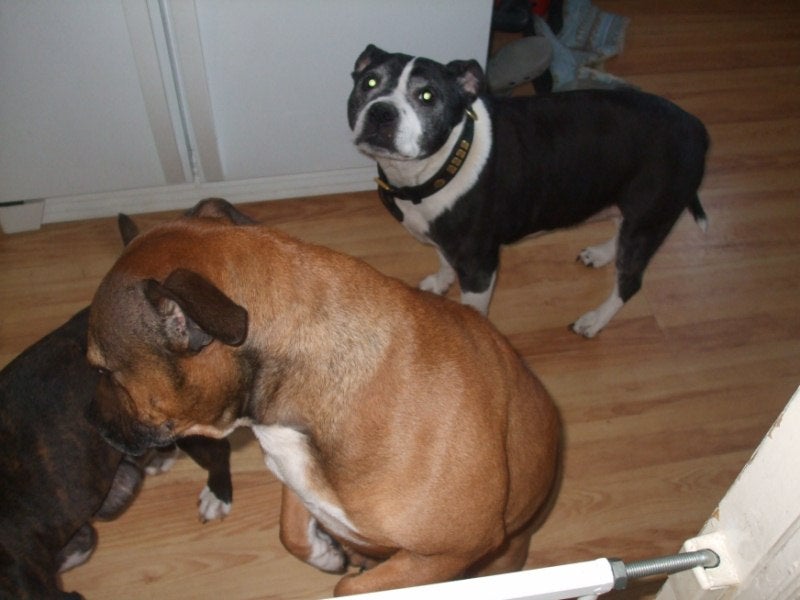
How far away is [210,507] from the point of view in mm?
2543

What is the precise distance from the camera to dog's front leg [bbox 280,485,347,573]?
2041 millimetres

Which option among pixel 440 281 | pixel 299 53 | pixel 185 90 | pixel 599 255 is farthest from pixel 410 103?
pixel 599 255

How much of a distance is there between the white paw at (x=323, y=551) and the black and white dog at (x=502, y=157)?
107 centimetres

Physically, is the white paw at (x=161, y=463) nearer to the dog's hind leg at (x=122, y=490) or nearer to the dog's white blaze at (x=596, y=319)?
the dog's hind leg at (x=122, y=490)

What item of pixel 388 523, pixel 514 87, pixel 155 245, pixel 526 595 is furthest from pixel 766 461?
pixel 514 87

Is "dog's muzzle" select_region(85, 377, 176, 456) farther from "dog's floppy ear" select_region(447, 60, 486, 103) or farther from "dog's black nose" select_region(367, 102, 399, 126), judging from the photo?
"dog's floppy ear" select_region(447, 60, 486, 103)

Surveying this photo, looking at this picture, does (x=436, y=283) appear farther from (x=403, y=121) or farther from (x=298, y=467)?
(x=298, y=467)

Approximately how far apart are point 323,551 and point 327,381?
88 cm

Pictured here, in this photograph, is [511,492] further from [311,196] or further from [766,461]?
[311,196]

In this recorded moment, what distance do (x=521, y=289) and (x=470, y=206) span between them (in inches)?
31.7

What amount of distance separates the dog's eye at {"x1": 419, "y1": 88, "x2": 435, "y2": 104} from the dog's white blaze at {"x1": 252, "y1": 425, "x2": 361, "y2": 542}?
1266 mm

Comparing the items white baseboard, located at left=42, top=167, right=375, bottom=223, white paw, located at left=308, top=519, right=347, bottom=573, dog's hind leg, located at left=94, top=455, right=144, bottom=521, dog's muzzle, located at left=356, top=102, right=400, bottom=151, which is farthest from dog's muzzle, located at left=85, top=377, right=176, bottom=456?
white baseboard, located at left=42, top=167, right=375, bottom=223

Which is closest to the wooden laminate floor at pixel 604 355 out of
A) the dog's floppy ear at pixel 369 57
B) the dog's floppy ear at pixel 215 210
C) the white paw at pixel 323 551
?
the white paw at pixel 323 551

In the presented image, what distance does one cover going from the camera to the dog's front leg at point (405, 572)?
165cm
